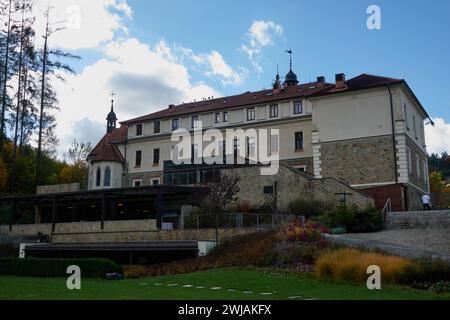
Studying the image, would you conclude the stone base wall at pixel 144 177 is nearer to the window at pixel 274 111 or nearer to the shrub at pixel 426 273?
the window at pixel 274 111

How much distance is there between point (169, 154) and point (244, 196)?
50.9 feet

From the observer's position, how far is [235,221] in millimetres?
29453

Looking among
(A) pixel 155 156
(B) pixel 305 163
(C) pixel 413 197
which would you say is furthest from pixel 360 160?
(A) pixel 155 156

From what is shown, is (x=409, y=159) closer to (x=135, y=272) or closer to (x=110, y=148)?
(x=135, y=272)

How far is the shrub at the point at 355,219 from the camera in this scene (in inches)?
1123

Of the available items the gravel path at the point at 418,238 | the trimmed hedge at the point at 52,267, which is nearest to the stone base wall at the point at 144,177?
the trimmed hedge at the point at 52,267

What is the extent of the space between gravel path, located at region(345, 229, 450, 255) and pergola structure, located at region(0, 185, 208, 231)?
12.3 metres

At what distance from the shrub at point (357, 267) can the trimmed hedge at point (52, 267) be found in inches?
437

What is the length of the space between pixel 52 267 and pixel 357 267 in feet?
53.2
